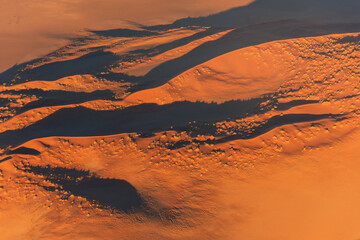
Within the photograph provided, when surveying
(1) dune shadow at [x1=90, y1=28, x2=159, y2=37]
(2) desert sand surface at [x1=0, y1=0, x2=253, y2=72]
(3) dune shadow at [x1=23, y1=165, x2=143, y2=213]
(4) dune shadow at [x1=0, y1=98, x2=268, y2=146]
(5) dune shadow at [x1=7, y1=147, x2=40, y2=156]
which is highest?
(2) desert sand surface at [x1=0, y1=0, x2=253, y2=72]

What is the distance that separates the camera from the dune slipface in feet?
13.1

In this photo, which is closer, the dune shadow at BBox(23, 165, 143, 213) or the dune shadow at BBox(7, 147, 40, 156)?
the dune shadow at BBox(23, 165, 143, 213)

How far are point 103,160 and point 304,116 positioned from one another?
4.51m

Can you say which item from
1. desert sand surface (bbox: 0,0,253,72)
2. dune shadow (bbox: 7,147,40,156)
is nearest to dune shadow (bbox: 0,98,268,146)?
dune shadow (bbox: 7,147,40,156)

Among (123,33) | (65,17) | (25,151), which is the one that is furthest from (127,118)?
(65,17)

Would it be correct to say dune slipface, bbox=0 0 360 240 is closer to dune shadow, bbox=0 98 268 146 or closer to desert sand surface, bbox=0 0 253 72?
dune shadow, bbox=0 98 268 146

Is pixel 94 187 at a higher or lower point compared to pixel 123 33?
lower

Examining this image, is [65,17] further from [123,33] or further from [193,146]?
[193,146]

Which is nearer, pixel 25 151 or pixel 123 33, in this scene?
pixel 25 151

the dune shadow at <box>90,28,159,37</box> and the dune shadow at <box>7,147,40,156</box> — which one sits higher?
the dune shadow at <box>90,28,159,37</box>

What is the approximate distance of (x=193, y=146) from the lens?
4.78 m

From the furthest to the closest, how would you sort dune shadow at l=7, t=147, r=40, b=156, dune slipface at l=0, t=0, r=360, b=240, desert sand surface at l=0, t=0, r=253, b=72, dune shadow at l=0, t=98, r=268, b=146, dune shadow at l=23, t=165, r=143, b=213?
1. desert sand surface at l=0, t=0, r=253, b=72
2. dune shadow at l=0, t=98, r=268, b=146
3. dune shadow at l=7, t=147, r=40, b=156
4. dune shadow at l=23, t=165, r=143, b=213
5. dune slipface at l=0, t=0, r=360, b=240

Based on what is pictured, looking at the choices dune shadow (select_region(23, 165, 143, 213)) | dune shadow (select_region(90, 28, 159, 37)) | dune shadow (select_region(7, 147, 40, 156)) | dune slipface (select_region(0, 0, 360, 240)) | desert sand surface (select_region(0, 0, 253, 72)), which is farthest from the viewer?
dune shadow (select_region(90, 28, 159, 37))

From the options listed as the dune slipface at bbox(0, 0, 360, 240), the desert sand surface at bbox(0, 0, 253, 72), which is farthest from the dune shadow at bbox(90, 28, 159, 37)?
the dune slipface at bbox(0, 0, 360, 240)
